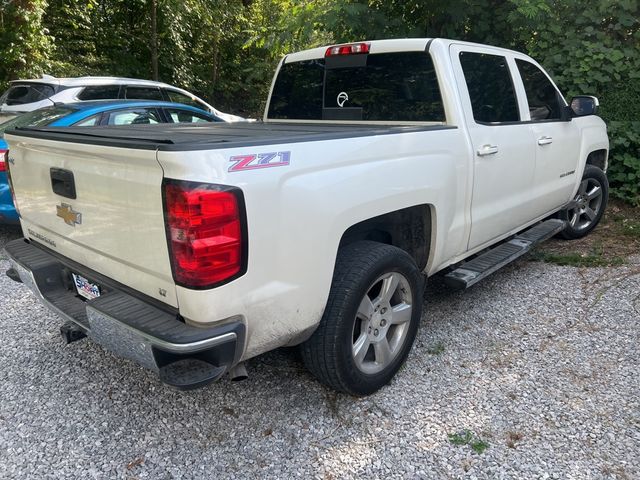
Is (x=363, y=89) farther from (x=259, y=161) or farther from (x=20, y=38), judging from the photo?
(x=20, y=38)

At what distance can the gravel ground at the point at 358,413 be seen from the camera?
7.79 feet

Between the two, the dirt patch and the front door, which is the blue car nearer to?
the front door

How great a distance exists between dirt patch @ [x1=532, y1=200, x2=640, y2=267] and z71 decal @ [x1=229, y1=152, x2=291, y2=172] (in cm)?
372

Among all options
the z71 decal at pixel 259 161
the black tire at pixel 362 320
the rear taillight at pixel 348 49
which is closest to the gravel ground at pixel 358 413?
the black tire at pixel 362 320

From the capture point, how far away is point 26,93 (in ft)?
24.1

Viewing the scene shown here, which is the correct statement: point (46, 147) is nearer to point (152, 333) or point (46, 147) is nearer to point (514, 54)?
point (152, 333)

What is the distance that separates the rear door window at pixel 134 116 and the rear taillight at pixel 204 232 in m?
4.30

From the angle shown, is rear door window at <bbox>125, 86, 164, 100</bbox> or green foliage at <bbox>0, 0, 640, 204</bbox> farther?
rear door window at <bbox>125, 86, 164, 100</bbox>

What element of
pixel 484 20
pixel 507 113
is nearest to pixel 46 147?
pixel 507 113

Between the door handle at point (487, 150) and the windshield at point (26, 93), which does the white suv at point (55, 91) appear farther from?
the door handle at point (487, 150)

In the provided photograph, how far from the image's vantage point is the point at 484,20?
7527mm

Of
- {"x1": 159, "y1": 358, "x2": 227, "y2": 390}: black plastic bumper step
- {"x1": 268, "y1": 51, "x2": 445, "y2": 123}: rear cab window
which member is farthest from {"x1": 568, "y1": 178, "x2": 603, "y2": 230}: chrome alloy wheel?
{"x1": 159, "y1": 358, "x2": 227, "y2": 390}: black plastic bumper step

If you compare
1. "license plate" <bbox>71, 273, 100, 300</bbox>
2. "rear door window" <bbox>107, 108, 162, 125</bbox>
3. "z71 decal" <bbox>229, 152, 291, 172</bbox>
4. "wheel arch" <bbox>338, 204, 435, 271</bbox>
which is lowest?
"license plate" <bbox>71, 273, 100, 300</bbox>

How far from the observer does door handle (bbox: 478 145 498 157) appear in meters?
3.37
